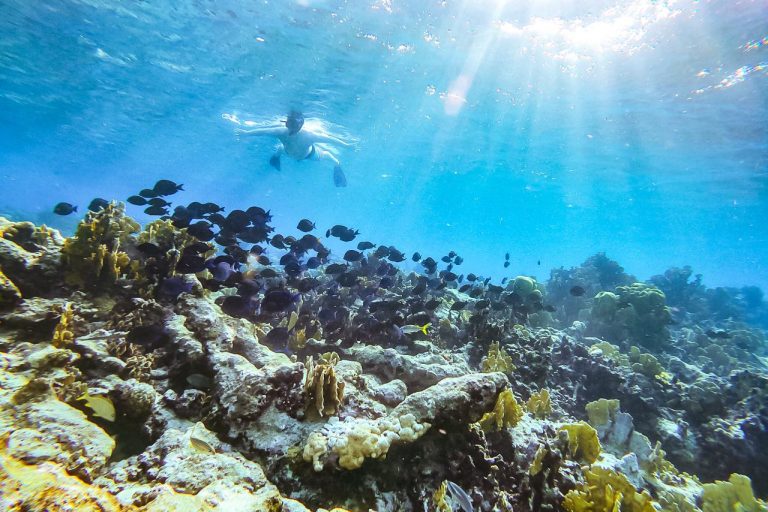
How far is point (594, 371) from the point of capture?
8852 mm

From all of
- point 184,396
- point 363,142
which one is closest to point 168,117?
point 363,142

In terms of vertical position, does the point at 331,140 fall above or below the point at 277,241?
above

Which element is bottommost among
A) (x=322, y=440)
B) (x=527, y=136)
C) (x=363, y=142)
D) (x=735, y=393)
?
(x=322, y=440)

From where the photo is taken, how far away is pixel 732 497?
15.8 feet

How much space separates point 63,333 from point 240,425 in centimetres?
260

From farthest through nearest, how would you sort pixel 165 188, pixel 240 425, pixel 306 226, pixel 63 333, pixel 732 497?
pixel 306 226 < pixel 165 188 < pixel 732 497 < pixel 63 333 < pixel 240 425

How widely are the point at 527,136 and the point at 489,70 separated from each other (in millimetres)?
9664

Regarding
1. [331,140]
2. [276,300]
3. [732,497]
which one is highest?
[331,140]

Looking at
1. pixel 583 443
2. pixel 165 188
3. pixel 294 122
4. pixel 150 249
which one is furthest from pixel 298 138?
pixel 583 443

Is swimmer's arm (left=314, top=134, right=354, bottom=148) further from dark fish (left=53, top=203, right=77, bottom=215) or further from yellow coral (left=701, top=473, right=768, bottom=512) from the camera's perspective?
yellow coral (left=701, top=473, right=768, bottom=512)

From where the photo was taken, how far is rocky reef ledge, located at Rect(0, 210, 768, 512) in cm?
256

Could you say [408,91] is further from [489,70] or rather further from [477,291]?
[477,291]

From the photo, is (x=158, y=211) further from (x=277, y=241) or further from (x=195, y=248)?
(x=277, y=241)

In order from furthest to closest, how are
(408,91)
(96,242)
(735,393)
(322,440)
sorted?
(408,91), (735,393), (96,242), (322,440)
